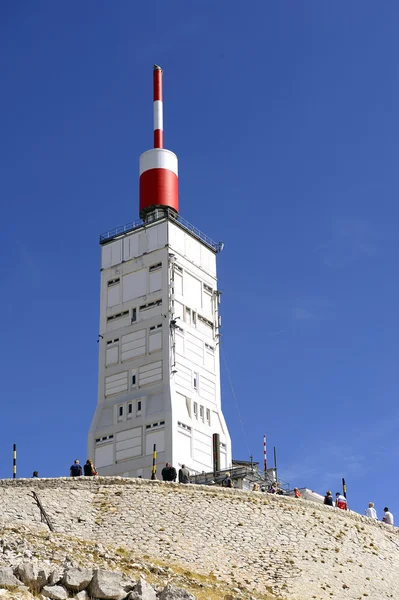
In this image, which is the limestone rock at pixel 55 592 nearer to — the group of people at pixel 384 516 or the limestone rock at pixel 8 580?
the limestone rock at pixel 8 580

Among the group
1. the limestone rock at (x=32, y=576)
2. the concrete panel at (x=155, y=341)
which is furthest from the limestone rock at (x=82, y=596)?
the concrete panel at (x=155, y=341)

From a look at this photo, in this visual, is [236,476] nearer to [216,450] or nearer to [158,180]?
[216,450]

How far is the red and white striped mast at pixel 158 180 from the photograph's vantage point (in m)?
79.8

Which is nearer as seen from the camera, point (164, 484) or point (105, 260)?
point (164, 484)

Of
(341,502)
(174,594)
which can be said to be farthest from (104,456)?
(174,594)

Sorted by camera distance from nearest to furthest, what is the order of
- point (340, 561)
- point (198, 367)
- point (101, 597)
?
point (101, 597) < point (340, 561) < point (198, 367)

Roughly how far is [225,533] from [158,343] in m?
23.4

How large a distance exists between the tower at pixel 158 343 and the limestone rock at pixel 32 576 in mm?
32415

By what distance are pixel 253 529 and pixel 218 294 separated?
94.6ft

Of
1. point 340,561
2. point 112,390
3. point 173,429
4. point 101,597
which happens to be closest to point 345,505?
point 340,561

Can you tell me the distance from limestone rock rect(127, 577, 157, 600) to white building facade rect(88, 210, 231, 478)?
3191cm

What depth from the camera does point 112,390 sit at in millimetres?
74312

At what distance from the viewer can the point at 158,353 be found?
73.1 meters

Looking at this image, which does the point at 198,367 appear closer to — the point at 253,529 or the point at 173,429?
the point at 173,429
